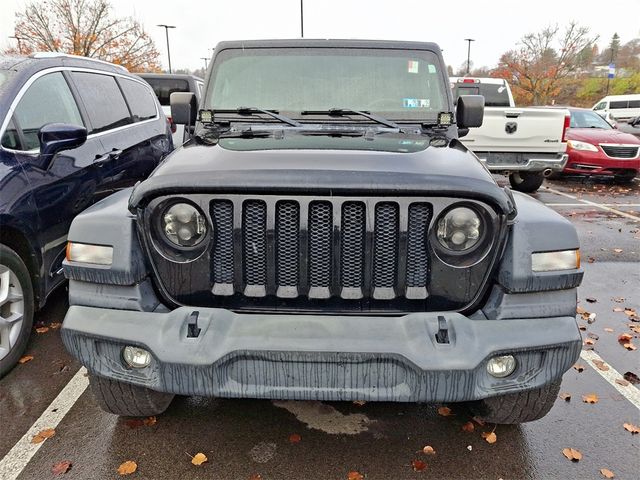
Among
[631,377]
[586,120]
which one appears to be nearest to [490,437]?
[631,377]

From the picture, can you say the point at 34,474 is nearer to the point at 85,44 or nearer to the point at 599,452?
the point at 599,452

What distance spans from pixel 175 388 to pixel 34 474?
0.98 meters

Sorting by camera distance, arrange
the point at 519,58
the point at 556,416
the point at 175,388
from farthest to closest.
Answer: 1. the point at 519,58
2. the point at 556,416
3. the point at 175,388

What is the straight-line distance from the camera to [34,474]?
2.33 m

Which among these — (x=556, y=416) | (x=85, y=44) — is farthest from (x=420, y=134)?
(x=85, y=44)

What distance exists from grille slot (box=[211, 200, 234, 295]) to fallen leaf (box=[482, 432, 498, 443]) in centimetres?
160

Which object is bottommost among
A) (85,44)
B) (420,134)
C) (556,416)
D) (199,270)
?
(556,416)

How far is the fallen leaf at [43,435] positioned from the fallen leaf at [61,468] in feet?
0.82

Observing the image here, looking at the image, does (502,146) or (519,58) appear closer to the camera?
(502,146)

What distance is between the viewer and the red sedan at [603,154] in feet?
36.7

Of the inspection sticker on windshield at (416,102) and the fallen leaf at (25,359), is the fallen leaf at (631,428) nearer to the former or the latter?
the inspection sticker on windshield at (416,102)

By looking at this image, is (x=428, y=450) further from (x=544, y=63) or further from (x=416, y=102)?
(x=544, y=63)

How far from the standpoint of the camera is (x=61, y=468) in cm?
236

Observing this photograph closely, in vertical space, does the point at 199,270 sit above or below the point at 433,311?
above
